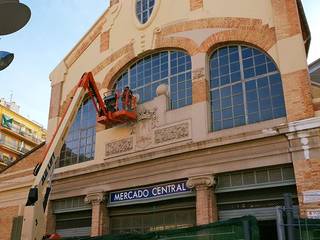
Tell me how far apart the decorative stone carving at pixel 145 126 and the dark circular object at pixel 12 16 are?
10336 mm

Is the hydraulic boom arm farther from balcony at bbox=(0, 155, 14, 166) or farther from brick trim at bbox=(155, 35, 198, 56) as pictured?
balcony at bbox=(0, 155, 14, 166)

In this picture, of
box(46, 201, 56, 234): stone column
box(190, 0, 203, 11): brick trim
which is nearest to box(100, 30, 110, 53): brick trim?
box(190, 0, 203, 11): brick trim

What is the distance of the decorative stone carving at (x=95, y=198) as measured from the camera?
561 inches

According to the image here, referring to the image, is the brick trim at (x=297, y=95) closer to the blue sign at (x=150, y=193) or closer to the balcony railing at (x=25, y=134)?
the blue sign at (x=150, y=193)

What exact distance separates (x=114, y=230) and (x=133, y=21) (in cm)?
809

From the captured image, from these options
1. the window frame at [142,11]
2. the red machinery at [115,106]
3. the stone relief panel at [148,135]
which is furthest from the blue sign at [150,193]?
the window frame at [142,11]

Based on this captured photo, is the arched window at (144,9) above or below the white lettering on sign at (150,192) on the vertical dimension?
above

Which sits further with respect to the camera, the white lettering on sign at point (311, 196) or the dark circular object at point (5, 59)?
the white lettering on sign at point (311, 196)

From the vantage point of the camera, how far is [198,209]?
11656mm

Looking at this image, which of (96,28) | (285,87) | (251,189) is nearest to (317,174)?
(251,189)

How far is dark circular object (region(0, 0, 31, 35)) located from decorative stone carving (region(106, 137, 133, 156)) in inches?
426

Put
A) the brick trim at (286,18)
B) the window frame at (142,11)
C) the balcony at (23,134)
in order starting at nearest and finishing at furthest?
the brick trim at (286,18)
the window frame at (142,11)
the balcony at (23,134)

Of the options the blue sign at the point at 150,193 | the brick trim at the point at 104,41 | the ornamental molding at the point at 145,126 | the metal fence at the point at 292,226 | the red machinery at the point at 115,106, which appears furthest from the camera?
the brick trim at the point at 104,41

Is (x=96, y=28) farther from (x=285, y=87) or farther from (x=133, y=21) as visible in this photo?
(x=285, y=87)
